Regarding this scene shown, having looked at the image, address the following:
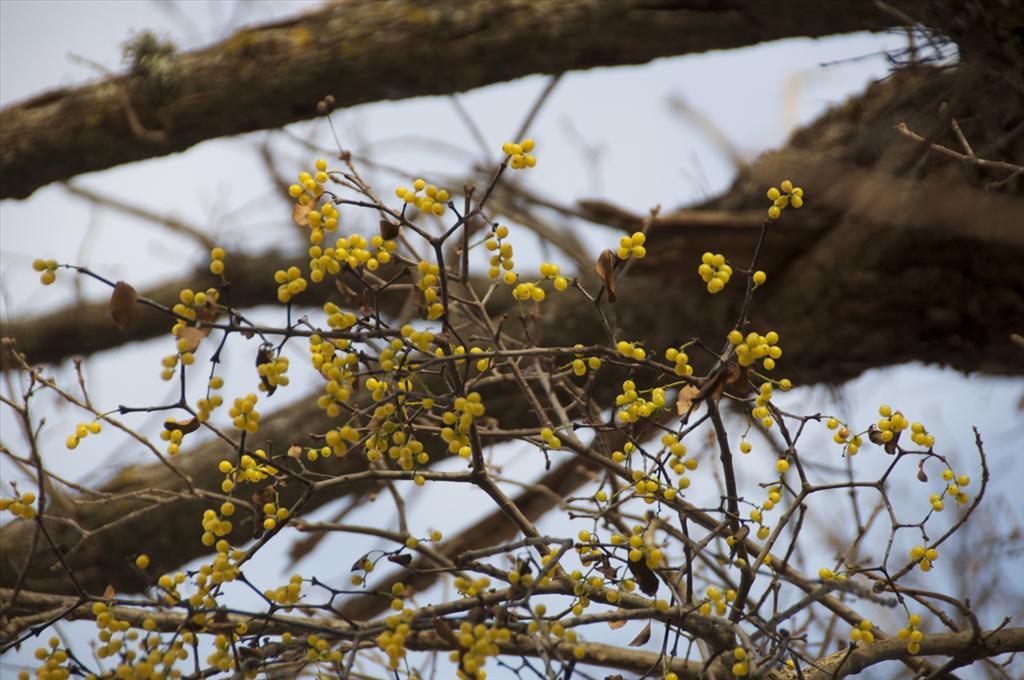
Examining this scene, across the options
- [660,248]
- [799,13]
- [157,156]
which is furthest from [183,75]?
[799,13]

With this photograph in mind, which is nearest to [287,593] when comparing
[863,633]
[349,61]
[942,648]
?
[863,633]

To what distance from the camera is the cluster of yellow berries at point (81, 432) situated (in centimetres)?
101

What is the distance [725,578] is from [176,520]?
56.5 inches

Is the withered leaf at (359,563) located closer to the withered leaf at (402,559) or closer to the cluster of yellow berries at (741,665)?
the withered leaf at (402,559)

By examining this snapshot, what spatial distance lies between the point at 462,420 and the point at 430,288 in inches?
6.0

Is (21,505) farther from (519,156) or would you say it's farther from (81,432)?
(519,156)

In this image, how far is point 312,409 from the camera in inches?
104

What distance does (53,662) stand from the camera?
999 mm

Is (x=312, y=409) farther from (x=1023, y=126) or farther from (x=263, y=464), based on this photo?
(x=1023, y=126)

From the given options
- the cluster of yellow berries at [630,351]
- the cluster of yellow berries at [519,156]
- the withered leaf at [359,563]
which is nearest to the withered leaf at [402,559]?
the withered leaf at [359,563]

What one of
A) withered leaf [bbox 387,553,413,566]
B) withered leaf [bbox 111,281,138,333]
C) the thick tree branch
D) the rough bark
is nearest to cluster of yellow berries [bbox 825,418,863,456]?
the thick tree branch

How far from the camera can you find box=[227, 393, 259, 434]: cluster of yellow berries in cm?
94

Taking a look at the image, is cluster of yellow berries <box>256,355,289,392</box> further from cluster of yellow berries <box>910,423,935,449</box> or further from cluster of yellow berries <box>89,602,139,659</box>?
cluster of yellow berries <box>910,423,935,449</box>

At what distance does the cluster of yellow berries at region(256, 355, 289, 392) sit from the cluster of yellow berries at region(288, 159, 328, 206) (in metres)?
0.20
